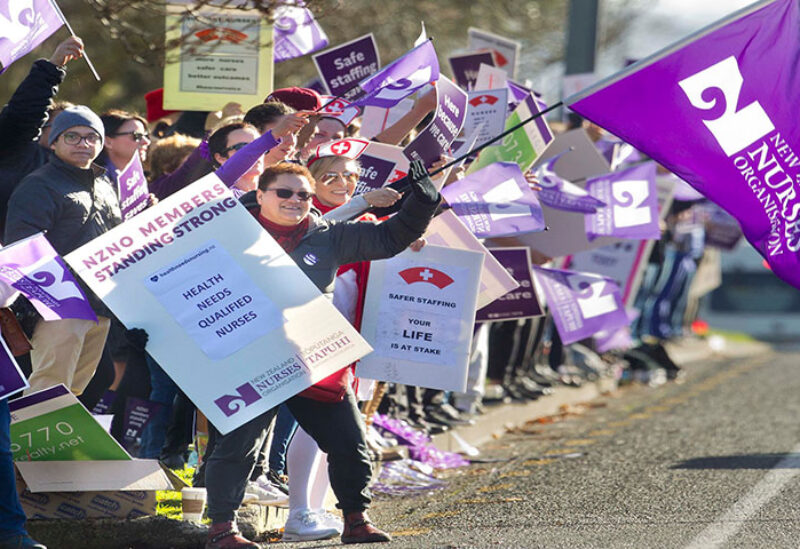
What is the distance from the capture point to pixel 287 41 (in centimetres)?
1051

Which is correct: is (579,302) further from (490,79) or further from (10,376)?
(10,376)

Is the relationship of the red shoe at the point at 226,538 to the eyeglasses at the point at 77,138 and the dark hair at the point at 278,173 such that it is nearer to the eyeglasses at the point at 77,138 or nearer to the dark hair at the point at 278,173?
the dark hair at the point at 278,173

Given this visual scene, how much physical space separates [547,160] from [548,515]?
12.4 ft

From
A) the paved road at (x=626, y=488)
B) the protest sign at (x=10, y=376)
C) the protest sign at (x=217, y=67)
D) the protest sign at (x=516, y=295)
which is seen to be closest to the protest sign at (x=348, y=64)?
the protest sign at (x=217, y=67)

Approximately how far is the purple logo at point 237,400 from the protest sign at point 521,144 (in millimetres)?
3400

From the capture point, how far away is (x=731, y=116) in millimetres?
7176

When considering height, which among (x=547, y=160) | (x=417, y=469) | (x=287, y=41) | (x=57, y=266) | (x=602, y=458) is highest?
(x=287, y=41)

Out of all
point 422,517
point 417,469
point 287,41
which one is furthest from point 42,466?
point 287,41

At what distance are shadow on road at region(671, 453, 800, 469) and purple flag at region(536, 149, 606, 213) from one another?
6.03ft

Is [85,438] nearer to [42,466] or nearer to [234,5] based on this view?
[42,466]

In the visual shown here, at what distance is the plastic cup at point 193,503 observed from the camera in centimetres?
650

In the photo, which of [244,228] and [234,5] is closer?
[244,228]

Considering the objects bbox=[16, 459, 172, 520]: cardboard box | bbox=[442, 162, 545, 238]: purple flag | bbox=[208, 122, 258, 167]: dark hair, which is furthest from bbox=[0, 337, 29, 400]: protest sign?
bbox=[442, 162, 545, 238]: purple flag

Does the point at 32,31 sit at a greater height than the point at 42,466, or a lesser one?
greater
